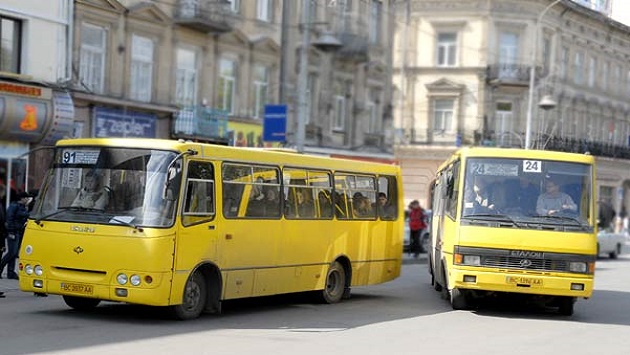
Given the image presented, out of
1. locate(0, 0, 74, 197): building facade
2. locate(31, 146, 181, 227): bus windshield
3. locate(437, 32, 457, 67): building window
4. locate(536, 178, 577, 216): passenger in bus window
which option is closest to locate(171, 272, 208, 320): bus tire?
locate(31, 146, 181, 227): bus windshield

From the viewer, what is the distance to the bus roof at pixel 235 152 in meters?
13.9

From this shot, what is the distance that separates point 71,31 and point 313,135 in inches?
504

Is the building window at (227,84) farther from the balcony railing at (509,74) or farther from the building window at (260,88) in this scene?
the balcony railing at (509,74)

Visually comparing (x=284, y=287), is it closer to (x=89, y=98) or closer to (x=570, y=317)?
(x=570, y=317)

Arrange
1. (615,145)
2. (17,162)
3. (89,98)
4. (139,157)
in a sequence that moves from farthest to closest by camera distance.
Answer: (615,145) → (89,98) → (17,162) → (139,157)

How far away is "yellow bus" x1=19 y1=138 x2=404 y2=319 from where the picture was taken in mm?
13336

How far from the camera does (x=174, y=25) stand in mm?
31312

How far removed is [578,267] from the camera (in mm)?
16297

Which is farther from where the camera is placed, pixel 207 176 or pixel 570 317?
pixel 570 317

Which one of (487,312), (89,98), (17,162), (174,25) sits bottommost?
(487,312)

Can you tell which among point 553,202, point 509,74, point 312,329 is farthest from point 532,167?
point 509,74

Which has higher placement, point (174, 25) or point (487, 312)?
point (174, 25)

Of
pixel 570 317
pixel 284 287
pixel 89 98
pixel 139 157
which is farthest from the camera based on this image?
pixel 89 98

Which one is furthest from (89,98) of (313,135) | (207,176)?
(207,176)
